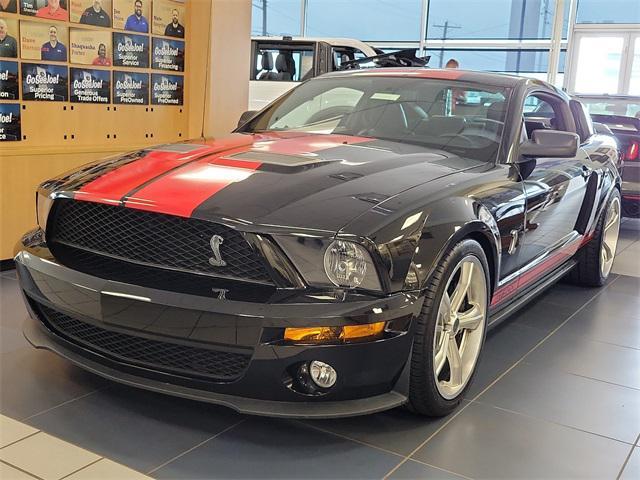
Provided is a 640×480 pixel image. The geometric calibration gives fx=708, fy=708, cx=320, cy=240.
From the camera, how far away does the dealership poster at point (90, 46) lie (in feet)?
13.3

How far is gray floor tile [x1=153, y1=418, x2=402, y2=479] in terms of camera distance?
196cm

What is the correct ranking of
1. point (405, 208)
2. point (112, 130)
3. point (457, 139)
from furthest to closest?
point (112, 130) < point (457, 139) < point (405, 208)

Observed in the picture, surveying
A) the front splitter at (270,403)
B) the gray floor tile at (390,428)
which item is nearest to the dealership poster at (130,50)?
the front splitter at (270,403)

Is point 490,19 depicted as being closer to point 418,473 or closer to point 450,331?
point 450,331

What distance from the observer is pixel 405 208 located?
2.12 metres

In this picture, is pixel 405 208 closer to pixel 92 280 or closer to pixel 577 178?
pixel 92 280

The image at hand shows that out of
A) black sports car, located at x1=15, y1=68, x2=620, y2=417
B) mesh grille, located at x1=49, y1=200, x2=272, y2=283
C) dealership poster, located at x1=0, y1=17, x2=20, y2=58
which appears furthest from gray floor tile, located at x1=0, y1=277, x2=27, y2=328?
dealership poster, located at x1=0, y1=17, x2=20, y2=58

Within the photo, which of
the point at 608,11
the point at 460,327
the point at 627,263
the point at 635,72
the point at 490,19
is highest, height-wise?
the point at 608,11

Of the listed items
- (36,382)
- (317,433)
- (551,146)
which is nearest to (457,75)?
(551,146)

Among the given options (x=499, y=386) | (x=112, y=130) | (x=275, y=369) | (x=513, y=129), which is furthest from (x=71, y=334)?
(x=112, y=130)

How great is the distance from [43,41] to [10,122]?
19.3 inches

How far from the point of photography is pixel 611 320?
3.66m

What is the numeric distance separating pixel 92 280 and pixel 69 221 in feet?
1.12

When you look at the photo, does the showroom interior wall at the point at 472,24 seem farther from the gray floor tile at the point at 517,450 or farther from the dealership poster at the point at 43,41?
the gray floor tile at the point at 517,450
